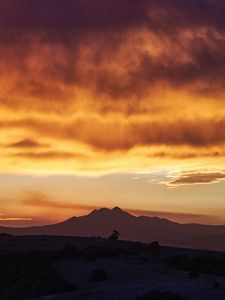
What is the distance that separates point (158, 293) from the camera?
109 feet

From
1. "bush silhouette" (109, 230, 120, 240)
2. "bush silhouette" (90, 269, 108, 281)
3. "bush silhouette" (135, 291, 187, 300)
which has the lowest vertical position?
"bush silhouette" (135, 291, 187, 300)

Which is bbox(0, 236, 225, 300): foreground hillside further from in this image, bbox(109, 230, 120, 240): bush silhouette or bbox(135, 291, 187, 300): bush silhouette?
bbox(109, 230, 120, 240): bush silhouette

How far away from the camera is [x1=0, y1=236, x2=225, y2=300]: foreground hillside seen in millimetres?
36059

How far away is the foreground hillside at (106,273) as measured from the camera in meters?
36.1

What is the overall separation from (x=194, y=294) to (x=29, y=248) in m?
34.2

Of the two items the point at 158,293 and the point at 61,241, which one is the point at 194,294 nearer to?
the point at 158,293

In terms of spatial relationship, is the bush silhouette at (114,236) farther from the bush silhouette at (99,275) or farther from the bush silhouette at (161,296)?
the bush silhouette at (161,296)

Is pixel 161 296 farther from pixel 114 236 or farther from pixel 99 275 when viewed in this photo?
pixel 114 236

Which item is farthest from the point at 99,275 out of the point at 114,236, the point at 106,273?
the point at 114,236

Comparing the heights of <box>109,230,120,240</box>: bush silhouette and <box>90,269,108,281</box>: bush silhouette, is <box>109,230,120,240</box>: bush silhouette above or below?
above

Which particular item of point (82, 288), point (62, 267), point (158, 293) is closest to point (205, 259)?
point (62, 267)

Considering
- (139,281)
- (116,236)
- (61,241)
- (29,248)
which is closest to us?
(139,281)

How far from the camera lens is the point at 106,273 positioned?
44.8m

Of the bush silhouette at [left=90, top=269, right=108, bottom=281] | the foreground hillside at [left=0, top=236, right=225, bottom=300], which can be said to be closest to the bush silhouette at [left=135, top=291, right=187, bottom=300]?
the foreground hillside at [left=0, top=236, right=225, bottom=300]
